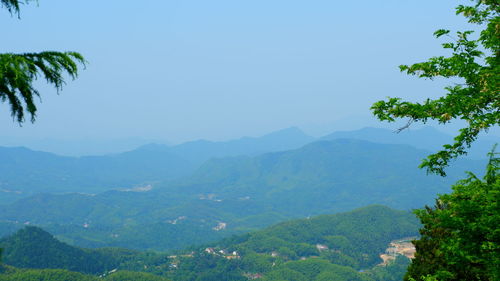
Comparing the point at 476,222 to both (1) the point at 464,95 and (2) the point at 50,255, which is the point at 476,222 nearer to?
(1) the point at 464,95

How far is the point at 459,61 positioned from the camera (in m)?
12.1

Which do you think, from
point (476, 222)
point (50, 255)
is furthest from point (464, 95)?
point (50, 255)

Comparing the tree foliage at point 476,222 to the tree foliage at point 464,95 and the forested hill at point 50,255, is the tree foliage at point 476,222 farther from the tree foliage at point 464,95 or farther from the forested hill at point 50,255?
the forested hill at point 50,255

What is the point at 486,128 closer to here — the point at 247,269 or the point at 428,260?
the point at 428,260

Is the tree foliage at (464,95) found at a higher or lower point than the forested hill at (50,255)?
higher

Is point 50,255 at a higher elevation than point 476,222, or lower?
lower

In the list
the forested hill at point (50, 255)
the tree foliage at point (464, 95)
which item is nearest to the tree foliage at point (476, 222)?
the tree foliage at point (464, 95)

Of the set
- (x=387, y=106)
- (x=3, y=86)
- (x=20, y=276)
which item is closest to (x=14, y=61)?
(x=3, y=86)

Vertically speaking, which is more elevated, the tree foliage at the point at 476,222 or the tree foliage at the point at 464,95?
the tree foliage at the point at 464,95

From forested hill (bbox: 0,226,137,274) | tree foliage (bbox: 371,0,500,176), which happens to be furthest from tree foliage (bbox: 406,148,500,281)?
forested hill (bbox: 0,226,137,274)

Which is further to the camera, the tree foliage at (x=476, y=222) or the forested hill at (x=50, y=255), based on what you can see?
the forested hill at (x=50, y=255)

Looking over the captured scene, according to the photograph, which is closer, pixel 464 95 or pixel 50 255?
pixel 464 95

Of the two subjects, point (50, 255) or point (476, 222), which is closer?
point (476, 222)

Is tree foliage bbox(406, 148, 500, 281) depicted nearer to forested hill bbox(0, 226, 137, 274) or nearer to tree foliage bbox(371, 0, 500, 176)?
tree foliage bbox(371, 0, 500, 176)
